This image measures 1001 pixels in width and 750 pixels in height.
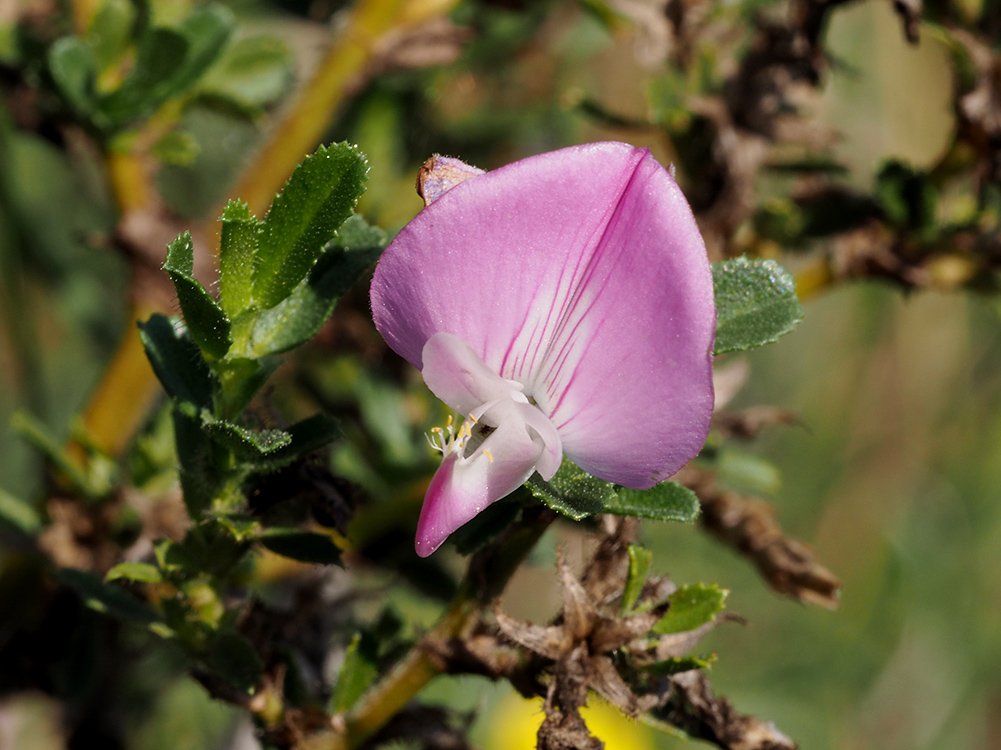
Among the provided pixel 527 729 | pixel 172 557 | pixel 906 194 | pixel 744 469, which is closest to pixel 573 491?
pixel 172 557

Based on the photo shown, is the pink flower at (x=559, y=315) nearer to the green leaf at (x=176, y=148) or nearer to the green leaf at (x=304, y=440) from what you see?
the green leaf at (x=304, y=440)

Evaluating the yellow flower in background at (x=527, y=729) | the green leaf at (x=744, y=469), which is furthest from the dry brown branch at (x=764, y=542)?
the yellow flower in background at (x=527, y=729)

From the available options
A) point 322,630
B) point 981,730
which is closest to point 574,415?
point 322,630

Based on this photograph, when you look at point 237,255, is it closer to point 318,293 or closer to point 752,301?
point 318,293

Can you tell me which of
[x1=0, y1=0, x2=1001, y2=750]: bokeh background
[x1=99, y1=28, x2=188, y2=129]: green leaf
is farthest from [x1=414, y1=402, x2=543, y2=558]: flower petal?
[x1=99, y1=28, x2=188, y2=129]: green leaf

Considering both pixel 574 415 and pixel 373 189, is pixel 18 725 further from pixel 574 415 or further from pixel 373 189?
pixel 574 415
